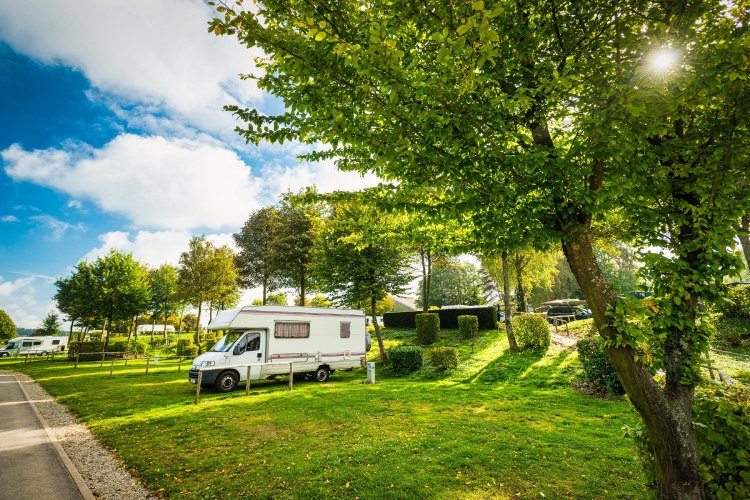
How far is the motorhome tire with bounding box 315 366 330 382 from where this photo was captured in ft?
51.3

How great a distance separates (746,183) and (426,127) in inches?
167

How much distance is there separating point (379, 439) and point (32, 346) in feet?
176

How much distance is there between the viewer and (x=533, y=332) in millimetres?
16703

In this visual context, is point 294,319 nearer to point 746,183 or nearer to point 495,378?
point 495,378

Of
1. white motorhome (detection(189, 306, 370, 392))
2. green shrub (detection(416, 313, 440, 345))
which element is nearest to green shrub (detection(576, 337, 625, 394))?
white motorhome (detection(189, 306, 370, 392))

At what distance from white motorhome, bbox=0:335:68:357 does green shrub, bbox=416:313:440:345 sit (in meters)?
43.9

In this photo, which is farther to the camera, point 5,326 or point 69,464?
point 5,326

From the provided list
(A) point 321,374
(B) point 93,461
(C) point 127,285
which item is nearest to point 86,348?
(C) point 127,285

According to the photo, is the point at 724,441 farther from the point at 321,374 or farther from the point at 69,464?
the point at 321,374

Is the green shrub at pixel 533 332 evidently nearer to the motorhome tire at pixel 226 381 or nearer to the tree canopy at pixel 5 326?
the motorhome tire at pixel 226 381

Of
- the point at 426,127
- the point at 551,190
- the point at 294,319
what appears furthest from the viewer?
the point at 294,319

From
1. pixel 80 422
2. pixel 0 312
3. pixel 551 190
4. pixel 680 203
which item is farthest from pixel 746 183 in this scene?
pixel 0 312

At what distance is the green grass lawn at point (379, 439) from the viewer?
4.96m

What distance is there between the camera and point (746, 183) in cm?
412
